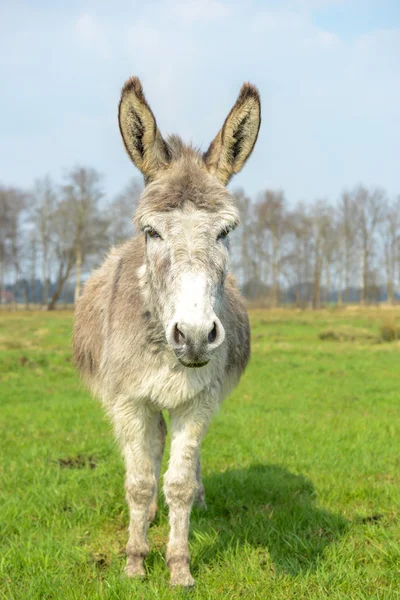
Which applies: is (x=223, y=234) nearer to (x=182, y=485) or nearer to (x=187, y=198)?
(x=187, y=198)

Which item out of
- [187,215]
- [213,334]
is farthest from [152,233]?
[213,334]

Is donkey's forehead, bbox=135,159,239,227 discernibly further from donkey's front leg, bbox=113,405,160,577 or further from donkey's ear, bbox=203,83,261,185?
donkey's front leg, bbox=113,405,160,577

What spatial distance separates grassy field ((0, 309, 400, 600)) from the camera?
3.36m

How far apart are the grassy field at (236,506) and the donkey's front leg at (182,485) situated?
7.5 inches

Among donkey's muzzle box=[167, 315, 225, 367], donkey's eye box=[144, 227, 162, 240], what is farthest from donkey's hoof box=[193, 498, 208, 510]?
A: donkey's eye box=[144, 227, 162, 240]

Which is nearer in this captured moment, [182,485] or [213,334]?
[213,334]

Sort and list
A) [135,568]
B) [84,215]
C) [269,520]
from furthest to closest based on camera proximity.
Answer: [84,215]
[269,520]
[135,568]

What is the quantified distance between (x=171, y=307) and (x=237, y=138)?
1340mm

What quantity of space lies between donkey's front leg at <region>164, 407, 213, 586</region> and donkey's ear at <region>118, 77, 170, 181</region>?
1671 mm

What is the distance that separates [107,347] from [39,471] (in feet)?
8.26

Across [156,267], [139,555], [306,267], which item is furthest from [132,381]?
[306,267]

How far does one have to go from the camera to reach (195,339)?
2459 millimetres

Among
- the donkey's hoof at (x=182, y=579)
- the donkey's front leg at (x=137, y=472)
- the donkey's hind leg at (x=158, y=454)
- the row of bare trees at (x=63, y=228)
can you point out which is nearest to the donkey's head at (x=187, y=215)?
the donkey's front leg at (x=137, y=472)

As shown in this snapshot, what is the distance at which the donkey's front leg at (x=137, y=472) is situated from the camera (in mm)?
3604
